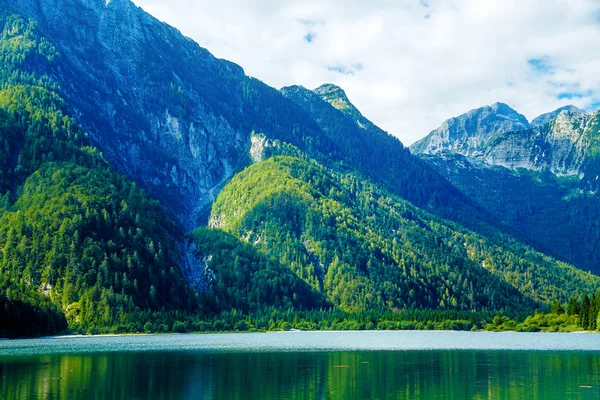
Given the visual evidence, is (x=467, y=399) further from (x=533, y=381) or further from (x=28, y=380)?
(x=28, y=380)

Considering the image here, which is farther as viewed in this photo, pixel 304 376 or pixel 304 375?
pixel 304 375

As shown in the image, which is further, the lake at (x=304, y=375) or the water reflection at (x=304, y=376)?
the lake at (x=304, y=375)

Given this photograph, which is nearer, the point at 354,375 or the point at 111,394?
the point at 111,394

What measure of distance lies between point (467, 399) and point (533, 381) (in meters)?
18.4

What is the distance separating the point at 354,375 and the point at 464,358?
3626cm

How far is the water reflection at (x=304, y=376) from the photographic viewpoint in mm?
81312

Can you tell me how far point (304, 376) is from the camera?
98.5m

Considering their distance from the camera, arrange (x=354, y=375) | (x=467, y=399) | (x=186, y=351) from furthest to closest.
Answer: (x=186, y=351) < (x=354, y=375) < (x=467, y=399)

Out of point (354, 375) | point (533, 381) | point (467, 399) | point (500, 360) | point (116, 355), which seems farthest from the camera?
point (116, 355)

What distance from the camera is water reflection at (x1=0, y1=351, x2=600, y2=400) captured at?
81.3 meters

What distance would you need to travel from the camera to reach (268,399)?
3044 inches

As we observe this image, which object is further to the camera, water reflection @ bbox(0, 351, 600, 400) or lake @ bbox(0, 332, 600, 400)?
lake @ bbox(0, 332, 600, 400)

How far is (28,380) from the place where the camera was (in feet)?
308

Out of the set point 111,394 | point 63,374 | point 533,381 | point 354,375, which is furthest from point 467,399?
point 63,374
